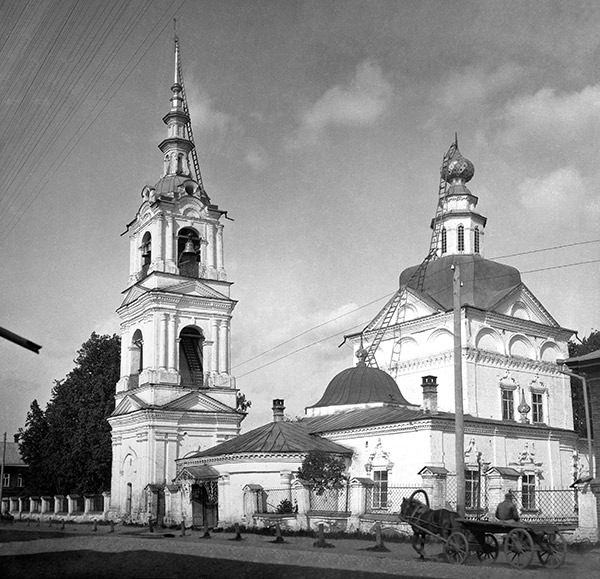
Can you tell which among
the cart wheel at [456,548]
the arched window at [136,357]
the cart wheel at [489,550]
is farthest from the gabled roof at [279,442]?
the cart wheel at [489,550]

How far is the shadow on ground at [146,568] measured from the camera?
1412cm

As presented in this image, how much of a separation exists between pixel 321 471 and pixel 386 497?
8.99ft

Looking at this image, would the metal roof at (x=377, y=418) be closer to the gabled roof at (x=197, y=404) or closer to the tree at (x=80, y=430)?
the gabled roof at (x=197, y=404)

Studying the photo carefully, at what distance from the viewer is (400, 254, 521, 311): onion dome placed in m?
36.2

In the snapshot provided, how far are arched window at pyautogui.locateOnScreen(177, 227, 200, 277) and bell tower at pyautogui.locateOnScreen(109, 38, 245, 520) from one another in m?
0.04

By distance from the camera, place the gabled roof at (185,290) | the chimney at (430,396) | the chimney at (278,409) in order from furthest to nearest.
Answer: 1. the gabled roof at (185,290)
2. the chimney at (278,409)
3. the chimney at (430,396)

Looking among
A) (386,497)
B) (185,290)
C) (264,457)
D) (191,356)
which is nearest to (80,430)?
(191,356)

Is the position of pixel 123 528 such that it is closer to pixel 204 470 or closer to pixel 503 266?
pixel 204 470

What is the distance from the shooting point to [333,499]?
86.8 feet

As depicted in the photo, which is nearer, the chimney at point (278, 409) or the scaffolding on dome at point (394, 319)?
the chimney at point (278, 409)

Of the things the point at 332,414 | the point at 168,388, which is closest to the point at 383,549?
the point at 332,414

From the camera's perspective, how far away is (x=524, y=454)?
100ft

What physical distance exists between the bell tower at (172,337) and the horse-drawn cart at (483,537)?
1858cm

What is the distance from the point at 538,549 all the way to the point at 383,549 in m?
5.00
